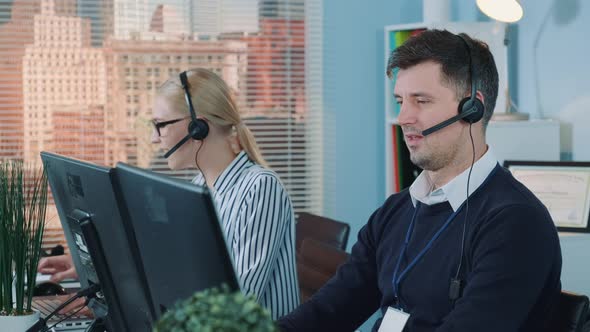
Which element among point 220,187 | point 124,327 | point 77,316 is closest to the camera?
point 124,327

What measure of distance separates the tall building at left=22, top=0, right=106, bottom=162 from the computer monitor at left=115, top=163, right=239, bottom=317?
11.2 feet

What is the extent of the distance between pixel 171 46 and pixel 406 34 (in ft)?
4.21

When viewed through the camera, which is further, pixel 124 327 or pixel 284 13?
pixel 284 13

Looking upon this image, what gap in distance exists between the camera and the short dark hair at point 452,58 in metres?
1.92

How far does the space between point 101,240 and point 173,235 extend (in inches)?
19.6

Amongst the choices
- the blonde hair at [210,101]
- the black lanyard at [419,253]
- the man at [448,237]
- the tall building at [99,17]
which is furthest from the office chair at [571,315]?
the tall building at [99,17]

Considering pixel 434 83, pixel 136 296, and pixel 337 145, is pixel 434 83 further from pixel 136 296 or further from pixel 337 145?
pixel 337 145

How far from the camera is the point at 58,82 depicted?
482 cm

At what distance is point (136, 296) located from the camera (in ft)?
5.32

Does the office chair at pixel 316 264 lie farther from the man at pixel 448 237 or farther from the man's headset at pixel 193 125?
the man at pixel 448 237

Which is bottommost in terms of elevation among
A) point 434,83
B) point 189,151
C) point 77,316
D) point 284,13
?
point 77,316

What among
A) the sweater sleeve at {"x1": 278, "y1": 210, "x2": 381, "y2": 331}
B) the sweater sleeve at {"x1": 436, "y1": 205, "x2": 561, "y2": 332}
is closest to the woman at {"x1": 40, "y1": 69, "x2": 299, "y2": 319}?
the sweater sleeve at {"x1": 278, "y1": 210, "x2": 381, "y2": 331}

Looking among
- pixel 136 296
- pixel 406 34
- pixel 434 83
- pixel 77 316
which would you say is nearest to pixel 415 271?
pixel 434 83

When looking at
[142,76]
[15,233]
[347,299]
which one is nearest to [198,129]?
[15,233]
